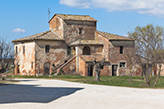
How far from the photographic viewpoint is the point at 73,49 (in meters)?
40.7

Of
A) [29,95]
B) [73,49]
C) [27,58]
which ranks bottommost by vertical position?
[29,95]

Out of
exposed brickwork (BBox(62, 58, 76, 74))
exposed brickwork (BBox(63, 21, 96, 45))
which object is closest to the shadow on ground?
exposed brickwork (BBox(62, 58, 76, 74))

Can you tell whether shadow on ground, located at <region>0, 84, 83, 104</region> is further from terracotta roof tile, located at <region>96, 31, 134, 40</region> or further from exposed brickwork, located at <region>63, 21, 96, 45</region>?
exposed brickwork, located at <region>63, 21, 96, 45</region>

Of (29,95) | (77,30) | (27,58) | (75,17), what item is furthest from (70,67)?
(29,95)

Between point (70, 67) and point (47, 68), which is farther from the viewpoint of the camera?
point (47, 68)

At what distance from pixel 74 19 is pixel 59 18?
2.48 meters

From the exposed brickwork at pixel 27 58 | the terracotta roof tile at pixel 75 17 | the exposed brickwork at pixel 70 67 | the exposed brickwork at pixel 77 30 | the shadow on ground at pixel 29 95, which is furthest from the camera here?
the terracotta roof tile at pixel 75 17

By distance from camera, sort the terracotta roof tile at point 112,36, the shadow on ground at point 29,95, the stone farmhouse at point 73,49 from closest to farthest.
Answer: the shadow on ground at point 29,95 < the stone farmhouse at point 73,49 < the terracotta roof tile at point 112,36

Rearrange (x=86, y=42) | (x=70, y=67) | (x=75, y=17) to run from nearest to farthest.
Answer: (x=70, y=67), (x=86, y=42), (x=75, y=17)

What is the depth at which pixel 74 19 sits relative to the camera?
1590 inches

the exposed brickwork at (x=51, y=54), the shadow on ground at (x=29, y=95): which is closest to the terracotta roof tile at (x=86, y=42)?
the exposed brickwork at (x=51, y=54)

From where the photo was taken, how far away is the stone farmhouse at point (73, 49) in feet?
126

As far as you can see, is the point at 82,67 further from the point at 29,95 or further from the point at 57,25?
the point at 29,95

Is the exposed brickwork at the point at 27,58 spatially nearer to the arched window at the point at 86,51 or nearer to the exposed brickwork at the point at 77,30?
the exposed brickwork at the point at 77,30
